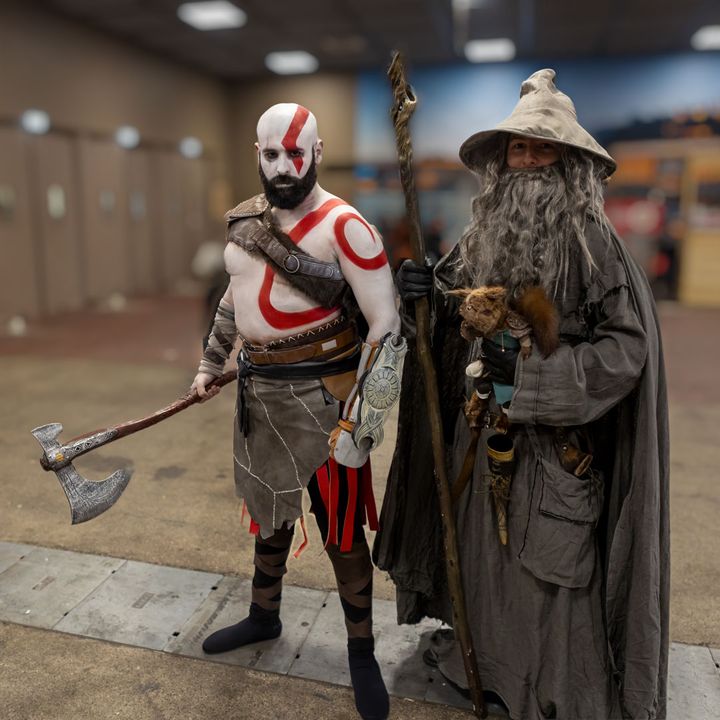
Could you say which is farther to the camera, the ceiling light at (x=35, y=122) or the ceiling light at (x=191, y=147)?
the ceiling light at (x=191, y=147)

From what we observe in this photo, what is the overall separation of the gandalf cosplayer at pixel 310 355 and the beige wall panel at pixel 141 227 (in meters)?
8.87

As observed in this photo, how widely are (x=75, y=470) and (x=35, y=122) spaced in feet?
24.6

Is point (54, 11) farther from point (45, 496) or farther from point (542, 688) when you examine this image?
point (542, 688)

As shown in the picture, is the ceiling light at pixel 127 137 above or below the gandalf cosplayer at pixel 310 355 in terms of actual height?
above

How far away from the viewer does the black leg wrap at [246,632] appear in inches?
79.8

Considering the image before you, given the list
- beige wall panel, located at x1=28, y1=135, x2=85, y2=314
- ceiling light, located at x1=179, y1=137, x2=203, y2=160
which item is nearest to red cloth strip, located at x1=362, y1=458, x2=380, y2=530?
beige wall panel, located at x1=28, y1=135, x2=85, y2=314

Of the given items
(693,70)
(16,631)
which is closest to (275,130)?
(16,631)

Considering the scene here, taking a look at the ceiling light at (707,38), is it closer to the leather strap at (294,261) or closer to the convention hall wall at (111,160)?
the convention hall wall at (111,160)

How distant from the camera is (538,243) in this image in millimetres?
1539

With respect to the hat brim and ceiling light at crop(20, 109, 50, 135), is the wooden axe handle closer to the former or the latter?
the hat brim

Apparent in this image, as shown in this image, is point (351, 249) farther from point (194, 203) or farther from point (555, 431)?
point (194, 203)

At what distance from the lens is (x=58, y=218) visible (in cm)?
865

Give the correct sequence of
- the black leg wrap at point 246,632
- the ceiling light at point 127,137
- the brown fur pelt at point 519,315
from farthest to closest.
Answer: the ceiling light at point 127,137 < the black leg wrap at point 246,632 < the brown fur pelt at point 519,315

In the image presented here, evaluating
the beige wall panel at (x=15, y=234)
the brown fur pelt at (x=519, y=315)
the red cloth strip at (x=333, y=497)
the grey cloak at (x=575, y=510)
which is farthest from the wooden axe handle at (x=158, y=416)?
the beige wall panel at (x=15, y=234)
